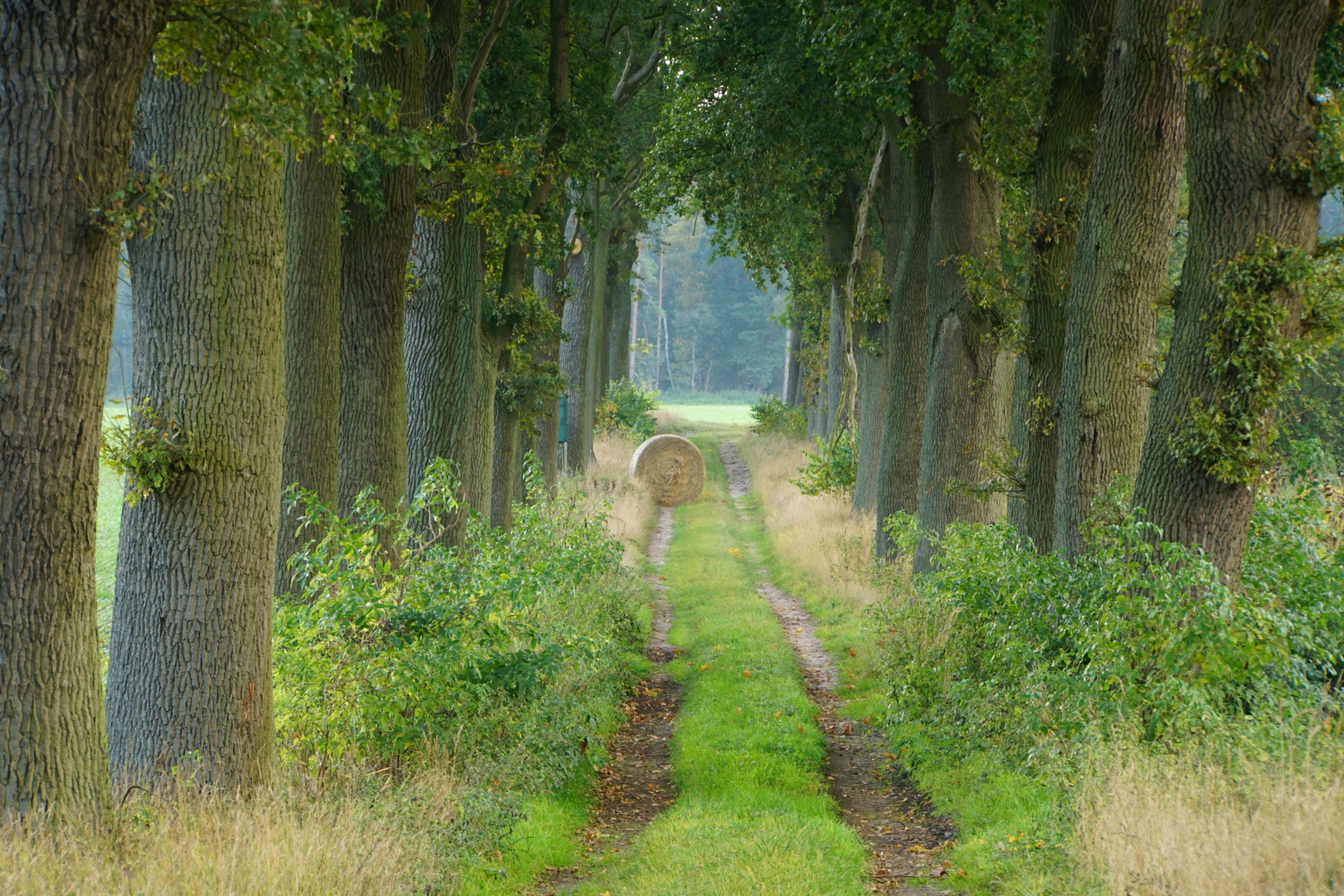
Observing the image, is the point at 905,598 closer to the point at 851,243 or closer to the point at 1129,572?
the point at 1129,572

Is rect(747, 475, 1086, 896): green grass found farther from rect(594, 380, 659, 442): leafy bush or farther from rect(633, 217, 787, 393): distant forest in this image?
rect(633, 217, 787, 393): distant forest

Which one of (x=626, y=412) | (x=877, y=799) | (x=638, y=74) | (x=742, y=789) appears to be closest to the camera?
(x=742, y=789)

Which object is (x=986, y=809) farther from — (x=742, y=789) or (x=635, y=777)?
(x=635, y=777)

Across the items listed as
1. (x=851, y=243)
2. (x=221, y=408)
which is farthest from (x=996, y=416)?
(x=221, y=408)

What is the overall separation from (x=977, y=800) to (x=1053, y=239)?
5.41 m

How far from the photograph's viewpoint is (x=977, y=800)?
7555 mm

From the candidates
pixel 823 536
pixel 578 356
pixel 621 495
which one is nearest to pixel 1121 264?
pixel 823 536

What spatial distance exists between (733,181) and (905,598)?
7.46 metres

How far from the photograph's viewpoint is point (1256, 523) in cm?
738

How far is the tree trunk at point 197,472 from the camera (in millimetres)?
5645

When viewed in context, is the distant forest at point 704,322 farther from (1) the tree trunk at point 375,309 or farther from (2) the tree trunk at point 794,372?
(1) the tree trunk at point 375,309

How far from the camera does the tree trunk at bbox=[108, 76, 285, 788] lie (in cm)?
564

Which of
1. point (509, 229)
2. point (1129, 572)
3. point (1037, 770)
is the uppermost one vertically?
point (509, 229)

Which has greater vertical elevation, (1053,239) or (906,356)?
(1053,239)
